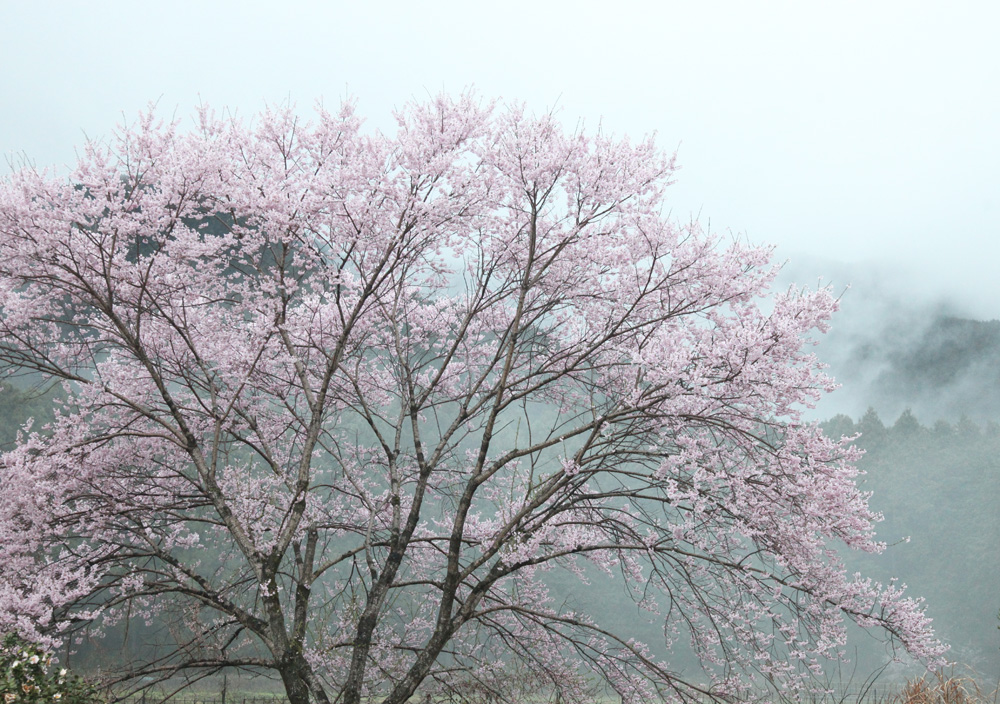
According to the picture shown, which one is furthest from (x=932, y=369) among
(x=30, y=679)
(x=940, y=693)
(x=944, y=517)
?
(x=30, y=679)

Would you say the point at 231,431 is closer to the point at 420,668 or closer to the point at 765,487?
the point at 420,668

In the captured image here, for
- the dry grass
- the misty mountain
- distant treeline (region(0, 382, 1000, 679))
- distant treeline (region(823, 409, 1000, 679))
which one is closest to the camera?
the dry grass

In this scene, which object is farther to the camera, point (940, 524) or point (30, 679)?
point (940, 524)

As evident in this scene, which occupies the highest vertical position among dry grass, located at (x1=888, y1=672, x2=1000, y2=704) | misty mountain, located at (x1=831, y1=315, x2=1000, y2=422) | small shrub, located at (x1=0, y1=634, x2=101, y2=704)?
misty mountain, located at (x1=831, y1=315, x2=1000, y2=422)

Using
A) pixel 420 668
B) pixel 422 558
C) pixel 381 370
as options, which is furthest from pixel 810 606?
pixel 381 370

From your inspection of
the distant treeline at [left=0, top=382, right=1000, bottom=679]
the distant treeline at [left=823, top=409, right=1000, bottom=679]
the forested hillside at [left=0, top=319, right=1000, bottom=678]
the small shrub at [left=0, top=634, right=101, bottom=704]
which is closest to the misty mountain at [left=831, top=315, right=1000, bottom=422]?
Answer: the forested hillside at [left=0, top=319, right=1000, bottom=678]

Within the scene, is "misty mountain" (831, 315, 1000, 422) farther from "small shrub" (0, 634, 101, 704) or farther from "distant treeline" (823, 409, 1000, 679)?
"small shrub" (0, 634, 101, 704)

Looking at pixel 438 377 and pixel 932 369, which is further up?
pixel 932 369

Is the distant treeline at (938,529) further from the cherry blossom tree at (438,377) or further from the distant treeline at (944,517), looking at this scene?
the cherry blossom tree at (438,377)

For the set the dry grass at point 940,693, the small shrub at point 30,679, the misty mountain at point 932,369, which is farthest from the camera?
the misty mountain at point 932,369

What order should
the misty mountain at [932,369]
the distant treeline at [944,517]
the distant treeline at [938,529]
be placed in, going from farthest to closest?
the misty mountain at [932,369] < the distant treeline at [944,517] < the distant treeline at [938,529]

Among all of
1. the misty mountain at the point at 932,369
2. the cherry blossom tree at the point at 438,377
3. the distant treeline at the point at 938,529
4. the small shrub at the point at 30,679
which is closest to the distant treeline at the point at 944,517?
the distant treeline at the point at 938,529

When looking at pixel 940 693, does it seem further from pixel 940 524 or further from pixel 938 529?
pixel 940 524

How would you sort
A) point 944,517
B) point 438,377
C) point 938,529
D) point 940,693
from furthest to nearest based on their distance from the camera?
point 944,517
point 938,529
point 438,377
point 940,693
